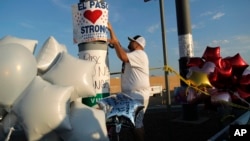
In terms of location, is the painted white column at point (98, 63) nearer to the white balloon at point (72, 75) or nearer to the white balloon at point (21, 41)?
the white balloon at point (21, 41)

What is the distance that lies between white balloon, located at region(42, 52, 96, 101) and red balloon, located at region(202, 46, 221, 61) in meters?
1.47

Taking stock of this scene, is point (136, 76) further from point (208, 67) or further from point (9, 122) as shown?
point (9, 122)

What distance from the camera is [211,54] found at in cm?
393

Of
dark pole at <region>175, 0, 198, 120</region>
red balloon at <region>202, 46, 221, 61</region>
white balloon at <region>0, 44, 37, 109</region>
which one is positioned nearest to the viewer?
white balloon at <region>0, 44, 37, 109</region>

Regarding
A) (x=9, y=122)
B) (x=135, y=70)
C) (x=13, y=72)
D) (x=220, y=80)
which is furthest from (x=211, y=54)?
(x=9, y=122)

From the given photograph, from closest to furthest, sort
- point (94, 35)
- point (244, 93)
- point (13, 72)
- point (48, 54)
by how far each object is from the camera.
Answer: point (13, 72) → point (244, 93) → point (48, 54) → point (94, 35)

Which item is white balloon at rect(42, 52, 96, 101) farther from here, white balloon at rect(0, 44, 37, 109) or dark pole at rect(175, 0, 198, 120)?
dark pole at rect(175, 0, 198, 120)

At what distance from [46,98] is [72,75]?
1.62 feet

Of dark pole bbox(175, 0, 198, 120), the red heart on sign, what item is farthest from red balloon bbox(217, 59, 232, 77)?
dark pole bbox(175, 0, 198, 120)

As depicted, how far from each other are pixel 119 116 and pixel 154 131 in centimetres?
314

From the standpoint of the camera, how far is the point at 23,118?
336cm

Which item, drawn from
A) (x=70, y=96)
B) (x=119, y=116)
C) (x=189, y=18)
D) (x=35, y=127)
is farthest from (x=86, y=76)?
(x=189, y=18)

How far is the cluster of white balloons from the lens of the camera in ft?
11.0

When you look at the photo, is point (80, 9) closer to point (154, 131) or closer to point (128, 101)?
point (128, 101)
